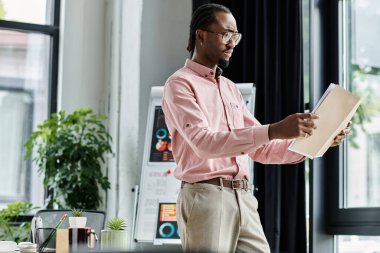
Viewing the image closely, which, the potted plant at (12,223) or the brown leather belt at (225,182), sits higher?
the brown leather belt at (225,182)

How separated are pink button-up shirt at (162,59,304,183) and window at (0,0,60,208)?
3.96 m

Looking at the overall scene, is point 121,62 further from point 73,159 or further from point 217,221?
point 217,221

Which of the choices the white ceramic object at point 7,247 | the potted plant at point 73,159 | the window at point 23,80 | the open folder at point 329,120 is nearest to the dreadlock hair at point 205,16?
the open folder at point 329,120

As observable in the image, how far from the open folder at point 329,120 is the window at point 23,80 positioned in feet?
13.8

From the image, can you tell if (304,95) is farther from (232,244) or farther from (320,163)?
(232,244)

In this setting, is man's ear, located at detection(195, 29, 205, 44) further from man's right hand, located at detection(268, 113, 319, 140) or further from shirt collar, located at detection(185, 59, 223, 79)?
man's right hand, located at detection(268, 113, 319, 140)

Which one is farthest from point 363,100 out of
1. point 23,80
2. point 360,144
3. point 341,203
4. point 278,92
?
point 23,80

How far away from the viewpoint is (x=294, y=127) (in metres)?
2.09

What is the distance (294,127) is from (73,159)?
3560 millimetres

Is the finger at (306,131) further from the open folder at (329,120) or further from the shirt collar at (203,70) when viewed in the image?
the shirt collar at (203,70)

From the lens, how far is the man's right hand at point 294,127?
2086 millimetres

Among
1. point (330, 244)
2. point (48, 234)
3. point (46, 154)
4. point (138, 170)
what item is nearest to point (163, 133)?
point (138, 170)

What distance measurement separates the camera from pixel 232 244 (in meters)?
2.24

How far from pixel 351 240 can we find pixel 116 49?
2515 millimetres
